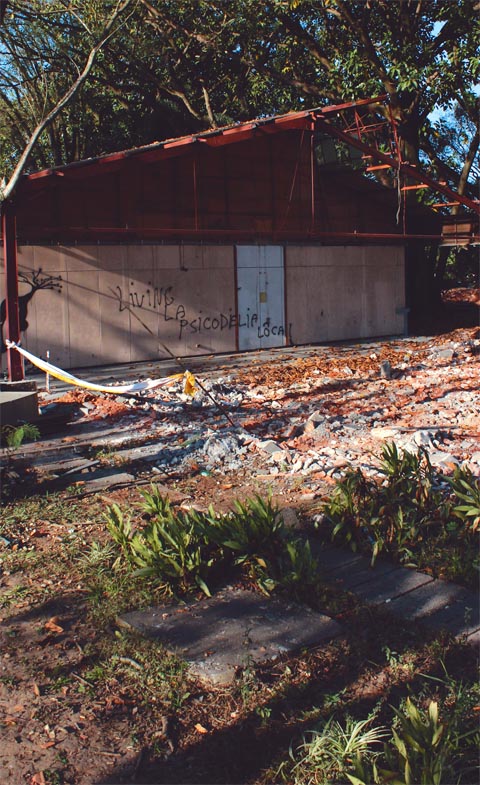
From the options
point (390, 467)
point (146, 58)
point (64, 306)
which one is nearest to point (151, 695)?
point (390, 467)

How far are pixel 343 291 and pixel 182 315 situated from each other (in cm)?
554

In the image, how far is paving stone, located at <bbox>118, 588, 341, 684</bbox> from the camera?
4750mm

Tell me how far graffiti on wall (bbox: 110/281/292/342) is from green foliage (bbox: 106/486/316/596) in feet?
40.4

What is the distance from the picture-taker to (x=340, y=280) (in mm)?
22234

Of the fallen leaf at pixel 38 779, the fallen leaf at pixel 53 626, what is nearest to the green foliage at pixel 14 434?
the fallen leaf at pixel 53 626

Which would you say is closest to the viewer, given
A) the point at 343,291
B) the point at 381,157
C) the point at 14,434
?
the point at 14,434

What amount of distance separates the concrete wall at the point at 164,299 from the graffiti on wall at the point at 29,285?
0.19 feet

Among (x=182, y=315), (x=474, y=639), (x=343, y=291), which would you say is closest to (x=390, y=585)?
(x=474, y=639)

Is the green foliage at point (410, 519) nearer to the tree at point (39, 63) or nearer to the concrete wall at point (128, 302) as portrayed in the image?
the concrete wall at point (128, 302)

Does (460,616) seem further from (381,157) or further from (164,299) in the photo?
(381,157)

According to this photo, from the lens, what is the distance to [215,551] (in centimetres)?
600

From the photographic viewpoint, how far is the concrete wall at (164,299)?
17.1 metres

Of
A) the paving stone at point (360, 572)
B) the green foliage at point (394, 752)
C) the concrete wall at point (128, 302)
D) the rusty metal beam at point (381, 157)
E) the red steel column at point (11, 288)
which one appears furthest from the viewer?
the rusty metal beam at point (381, 157)

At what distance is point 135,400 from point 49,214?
19.8 ft
